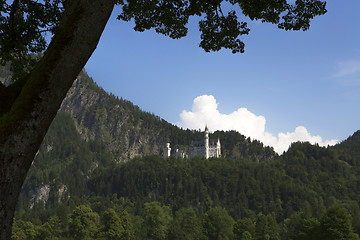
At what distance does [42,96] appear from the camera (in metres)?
7.57

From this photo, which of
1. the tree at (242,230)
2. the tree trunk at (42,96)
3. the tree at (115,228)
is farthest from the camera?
the tree at (242,230)

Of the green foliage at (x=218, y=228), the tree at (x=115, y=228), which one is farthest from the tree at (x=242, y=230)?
the tree at (x=115, y=228)

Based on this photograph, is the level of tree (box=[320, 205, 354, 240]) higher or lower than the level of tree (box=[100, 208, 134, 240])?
higher

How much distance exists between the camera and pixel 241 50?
1761 cm

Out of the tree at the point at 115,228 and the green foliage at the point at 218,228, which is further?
the green foliage at the point at 218,228

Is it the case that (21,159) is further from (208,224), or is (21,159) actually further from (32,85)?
(208,224)

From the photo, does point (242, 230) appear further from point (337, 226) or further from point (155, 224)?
point (337, 226)

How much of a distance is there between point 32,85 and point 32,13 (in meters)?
9.94

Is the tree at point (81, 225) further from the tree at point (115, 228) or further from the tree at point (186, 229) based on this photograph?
the tree at point (186, 229)

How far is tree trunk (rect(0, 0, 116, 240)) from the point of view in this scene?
7.05 meters

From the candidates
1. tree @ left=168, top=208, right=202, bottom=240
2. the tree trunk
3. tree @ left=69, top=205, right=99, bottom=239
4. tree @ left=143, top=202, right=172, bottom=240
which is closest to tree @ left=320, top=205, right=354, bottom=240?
tree @ left=168, top=208, right=202, bottom=240

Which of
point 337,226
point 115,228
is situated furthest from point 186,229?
point 337,226

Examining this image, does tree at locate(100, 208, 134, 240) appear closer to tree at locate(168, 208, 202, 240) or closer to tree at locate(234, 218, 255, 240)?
tree at locate(168, 208, 202, 240)

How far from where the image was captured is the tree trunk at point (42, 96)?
23.1 feet
